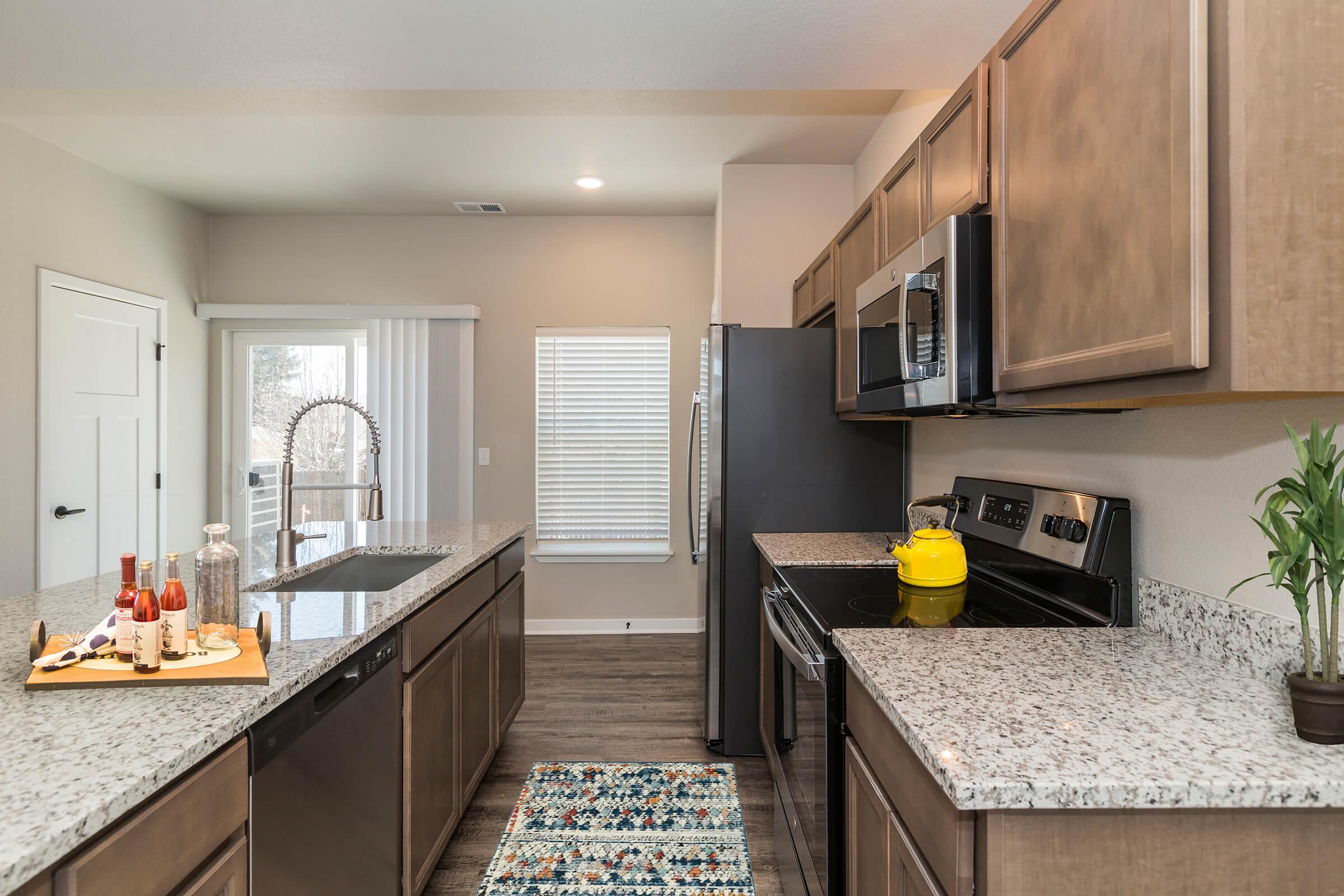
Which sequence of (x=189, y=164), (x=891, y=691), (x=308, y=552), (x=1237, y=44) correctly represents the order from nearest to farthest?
(x=1237, y=44)
(x=891, y=691)
(x=308, y=552)
(x=189, y=164)

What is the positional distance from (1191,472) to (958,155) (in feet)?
2.71

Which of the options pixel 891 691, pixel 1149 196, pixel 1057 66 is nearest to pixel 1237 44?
pixel 1149 196

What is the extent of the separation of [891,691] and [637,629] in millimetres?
3538

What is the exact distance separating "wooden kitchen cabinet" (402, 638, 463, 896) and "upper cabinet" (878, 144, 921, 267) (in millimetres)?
1637

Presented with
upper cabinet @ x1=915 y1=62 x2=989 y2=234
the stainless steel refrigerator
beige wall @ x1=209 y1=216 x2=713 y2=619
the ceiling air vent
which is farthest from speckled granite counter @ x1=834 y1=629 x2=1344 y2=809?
the ceiling air vent

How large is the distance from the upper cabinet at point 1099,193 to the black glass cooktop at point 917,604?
0.51m

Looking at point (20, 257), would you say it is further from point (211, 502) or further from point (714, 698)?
point (714, 698)

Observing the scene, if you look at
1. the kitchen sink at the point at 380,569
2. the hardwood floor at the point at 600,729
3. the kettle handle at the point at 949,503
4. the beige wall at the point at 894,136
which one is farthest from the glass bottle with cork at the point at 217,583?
the beige wall at the point at 894,136

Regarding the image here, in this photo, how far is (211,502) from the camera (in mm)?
4500

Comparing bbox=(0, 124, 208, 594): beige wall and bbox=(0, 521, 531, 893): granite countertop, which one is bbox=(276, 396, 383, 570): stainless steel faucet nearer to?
bbox=(0, 521, 531, 893): granite countertop

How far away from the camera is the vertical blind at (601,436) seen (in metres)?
4.53

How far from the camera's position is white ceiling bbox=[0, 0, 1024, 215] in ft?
6.23

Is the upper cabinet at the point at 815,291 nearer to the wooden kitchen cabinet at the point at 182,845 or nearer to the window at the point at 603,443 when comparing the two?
the window at the point at 603,443

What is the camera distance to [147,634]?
112 cm
